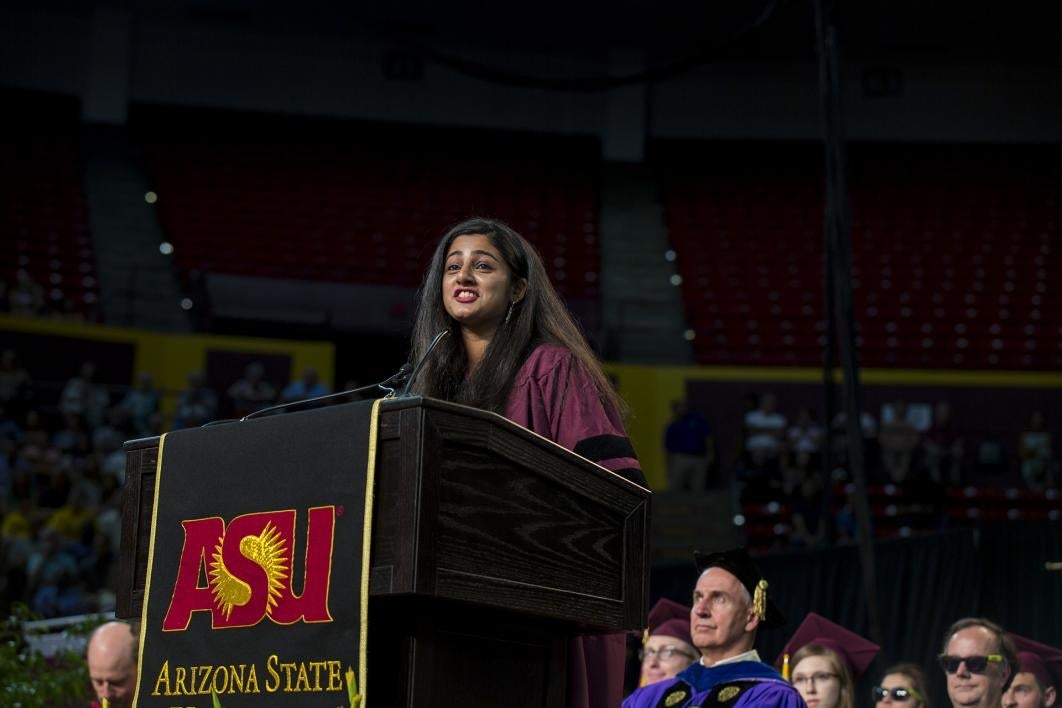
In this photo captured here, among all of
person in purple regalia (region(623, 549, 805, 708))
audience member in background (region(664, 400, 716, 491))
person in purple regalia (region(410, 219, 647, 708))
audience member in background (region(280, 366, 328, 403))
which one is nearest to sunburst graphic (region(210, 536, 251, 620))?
person in purple regalia (region(410, 219, 647, 708))

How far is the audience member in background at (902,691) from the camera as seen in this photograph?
4.92 meters

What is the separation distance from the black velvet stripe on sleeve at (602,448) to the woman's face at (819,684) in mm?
3011

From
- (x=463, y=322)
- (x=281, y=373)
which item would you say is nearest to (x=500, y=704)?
(x=463, y=322)

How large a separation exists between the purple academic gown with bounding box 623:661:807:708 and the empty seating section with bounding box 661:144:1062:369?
39.2 feet

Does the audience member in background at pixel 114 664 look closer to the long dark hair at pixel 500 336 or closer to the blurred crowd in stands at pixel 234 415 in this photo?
the long dark hair at pixel 500 336

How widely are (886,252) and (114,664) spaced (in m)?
15.1

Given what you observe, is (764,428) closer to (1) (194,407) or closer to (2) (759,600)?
(1) (194,407)

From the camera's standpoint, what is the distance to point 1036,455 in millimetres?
13242

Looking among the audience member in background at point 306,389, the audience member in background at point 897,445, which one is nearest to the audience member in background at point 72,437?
the audience member in background at point 306,389

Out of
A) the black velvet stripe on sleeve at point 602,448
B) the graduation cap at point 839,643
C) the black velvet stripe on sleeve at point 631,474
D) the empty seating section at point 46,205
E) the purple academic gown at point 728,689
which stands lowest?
the purple academic gown at point 728,689

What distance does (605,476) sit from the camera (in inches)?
80.5

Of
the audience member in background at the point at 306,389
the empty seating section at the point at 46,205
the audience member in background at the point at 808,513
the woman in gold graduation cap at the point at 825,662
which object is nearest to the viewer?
the woman in gold graduation cap at the point at 825,662

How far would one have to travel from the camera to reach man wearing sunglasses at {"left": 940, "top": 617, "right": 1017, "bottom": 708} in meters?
4.73

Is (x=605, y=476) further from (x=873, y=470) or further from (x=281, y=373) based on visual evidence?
(x=281, y=373)
